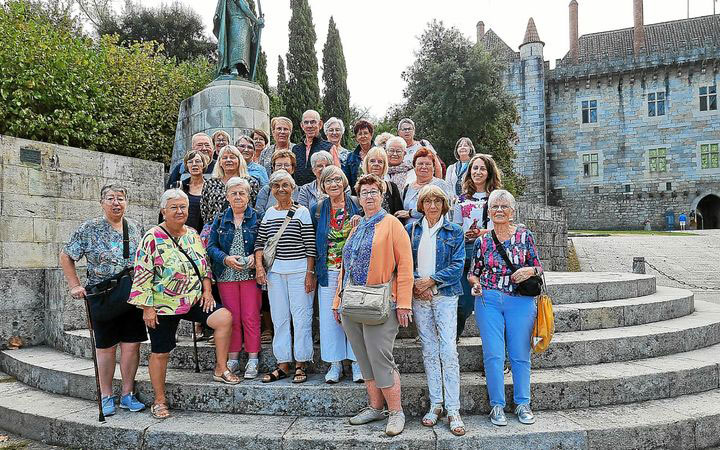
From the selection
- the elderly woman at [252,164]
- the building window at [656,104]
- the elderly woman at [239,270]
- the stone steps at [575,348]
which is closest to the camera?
the elderly woman at [239,270]

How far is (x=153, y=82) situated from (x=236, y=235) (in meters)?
10.3

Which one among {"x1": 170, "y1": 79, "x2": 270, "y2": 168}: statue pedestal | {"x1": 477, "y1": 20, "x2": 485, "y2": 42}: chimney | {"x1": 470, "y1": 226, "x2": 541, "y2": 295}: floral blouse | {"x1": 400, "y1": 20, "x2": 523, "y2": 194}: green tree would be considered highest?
{"x1": 477, "y1": 20, "x2": 485, "y2": 42}: chimney

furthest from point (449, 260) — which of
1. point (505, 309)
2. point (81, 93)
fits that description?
point (81, 93)

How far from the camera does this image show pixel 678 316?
6172 mm

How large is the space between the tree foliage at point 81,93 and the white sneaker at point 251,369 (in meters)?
7.77

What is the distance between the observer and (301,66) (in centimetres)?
2373

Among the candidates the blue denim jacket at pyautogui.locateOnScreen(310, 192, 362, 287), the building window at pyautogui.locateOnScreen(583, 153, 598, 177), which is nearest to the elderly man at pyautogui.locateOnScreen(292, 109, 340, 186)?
the blue denim jacket at pyautogui.locateOnScreen(310, 192, 362, 287)

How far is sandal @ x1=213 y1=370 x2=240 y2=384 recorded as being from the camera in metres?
4.23

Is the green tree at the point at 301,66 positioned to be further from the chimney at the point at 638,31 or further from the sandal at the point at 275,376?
the chimney at the point at 638,31

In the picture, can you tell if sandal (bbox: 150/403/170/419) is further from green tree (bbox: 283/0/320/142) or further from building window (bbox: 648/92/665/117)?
building window (bbox: 648/92/665/117)

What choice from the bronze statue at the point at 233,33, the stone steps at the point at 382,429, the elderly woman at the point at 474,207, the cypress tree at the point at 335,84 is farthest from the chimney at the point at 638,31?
the stone steps at the point at 382,429

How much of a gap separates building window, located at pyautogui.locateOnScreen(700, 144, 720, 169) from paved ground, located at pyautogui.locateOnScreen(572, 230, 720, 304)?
14694 mm

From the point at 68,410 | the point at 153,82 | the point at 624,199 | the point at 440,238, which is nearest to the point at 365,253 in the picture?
the point at 440,238

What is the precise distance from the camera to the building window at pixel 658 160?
3316 cm
